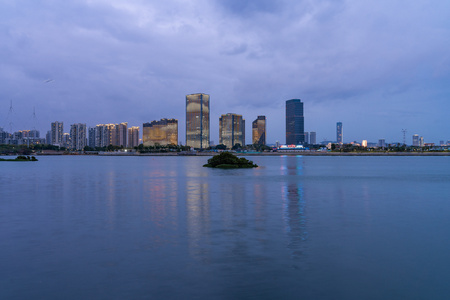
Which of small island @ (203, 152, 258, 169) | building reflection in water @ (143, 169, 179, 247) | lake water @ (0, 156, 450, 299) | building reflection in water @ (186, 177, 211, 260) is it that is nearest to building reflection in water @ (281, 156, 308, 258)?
lake water @ (0, 156, 450, 299)

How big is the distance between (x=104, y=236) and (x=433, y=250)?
17950 mm

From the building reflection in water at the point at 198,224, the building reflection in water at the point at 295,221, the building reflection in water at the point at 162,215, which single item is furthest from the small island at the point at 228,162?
the building reflection in water at the point at 295,221

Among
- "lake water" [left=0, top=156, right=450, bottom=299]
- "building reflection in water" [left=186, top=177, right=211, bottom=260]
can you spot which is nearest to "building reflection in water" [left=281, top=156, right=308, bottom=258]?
"lake water" [left=0, top=156, right=450, bottom=299]

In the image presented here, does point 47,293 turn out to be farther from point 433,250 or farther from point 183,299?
point 433,250

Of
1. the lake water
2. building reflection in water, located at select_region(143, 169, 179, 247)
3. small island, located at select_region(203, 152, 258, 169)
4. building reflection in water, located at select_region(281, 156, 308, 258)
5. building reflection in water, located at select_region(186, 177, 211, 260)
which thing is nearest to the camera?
the lake water

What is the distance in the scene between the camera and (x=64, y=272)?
14.4 meters

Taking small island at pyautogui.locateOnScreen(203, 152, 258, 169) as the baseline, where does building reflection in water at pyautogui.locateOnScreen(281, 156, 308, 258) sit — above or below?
below

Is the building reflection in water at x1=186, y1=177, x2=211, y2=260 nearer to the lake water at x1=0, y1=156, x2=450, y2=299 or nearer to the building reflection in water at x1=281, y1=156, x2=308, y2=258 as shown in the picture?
the lake water at x1=0, y1=156, x2=450, y2=299

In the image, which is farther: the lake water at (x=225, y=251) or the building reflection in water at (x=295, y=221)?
the building reflection in water at (x=295, y=221)

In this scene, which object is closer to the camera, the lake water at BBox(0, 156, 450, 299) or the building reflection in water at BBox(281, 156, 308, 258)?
the lake water at BBox(0, 156, 450, 299)

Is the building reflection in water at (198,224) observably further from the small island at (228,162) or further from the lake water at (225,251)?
the small island at (228,162)

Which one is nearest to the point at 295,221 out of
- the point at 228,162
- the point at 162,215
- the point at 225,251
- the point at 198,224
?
the point at 198,224

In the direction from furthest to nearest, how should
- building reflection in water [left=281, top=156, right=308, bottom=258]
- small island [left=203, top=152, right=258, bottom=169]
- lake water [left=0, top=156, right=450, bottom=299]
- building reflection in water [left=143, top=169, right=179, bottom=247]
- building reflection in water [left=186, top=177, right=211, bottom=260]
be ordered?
small island [left=203, top=152, right=258, bottom=169]
building reflection in water [left=143, top=169, right=179, bottom=247]
building reflection in water [left=281, top=156, right=308, bottom=258]
building reflection in water [left=186, top=177, right=211, bottom=260]
lake water [left=0, top=156, right=450, bottom=299]

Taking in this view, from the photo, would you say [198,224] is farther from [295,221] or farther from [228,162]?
[228,162]
